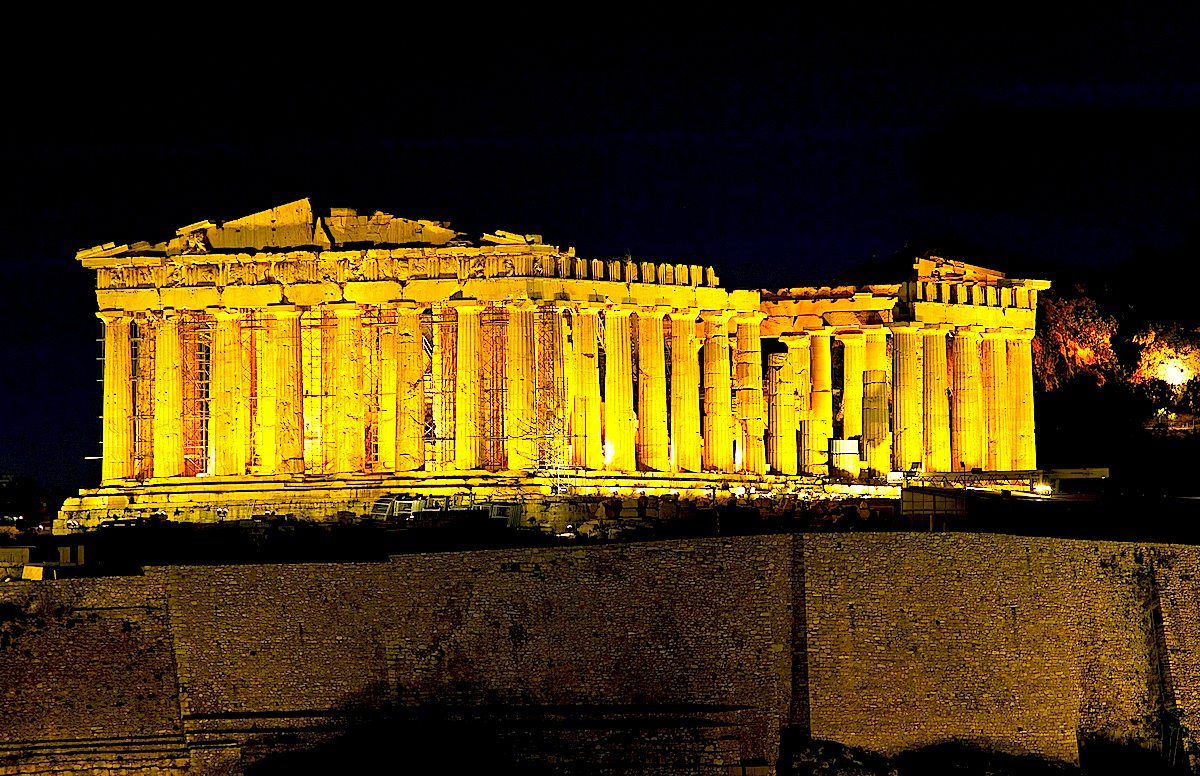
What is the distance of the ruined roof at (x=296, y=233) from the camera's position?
92562mm

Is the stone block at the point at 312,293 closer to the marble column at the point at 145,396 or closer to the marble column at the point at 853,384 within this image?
the marble column at the point at 145,396

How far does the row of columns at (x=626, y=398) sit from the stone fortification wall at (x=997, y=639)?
27.8m

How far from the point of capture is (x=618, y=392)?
3666 inches

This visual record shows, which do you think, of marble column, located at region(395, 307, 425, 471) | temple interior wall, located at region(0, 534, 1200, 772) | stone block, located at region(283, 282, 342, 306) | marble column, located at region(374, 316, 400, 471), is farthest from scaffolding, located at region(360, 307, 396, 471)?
temple interior wall, located at region(0, 534, 1200, 772)

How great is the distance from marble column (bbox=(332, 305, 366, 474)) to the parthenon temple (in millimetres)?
90

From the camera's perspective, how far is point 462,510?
260ft

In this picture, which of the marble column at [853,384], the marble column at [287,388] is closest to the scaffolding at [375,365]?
the marble column at [287,388]

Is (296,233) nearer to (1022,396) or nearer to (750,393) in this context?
(750,393)

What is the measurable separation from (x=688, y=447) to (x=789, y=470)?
6.17 m

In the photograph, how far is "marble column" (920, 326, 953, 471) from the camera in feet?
322

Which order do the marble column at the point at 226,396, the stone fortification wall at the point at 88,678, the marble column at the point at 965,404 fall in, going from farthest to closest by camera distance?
the marble column at the point at 965,404 < the marble column at the point at 226,396 < the stone fortification wall at the point at 88,678

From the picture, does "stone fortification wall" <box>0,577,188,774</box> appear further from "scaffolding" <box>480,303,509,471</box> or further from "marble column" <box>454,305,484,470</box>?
"scaffolding" <box>480,303,509,471</box>

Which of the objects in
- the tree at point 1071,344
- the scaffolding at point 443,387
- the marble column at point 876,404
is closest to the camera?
the scaffolding at point 443,387

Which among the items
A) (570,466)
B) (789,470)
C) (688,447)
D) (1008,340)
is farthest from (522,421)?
(1008,340)
